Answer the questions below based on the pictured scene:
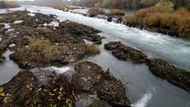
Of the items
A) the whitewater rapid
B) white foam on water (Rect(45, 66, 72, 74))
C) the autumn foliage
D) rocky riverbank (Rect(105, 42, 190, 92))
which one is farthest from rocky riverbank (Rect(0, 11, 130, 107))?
the autumn foliage

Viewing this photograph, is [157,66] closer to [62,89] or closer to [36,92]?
[62,89]

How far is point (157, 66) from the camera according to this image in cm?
2344

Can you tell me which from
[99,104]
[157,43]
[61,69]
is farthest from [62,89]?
[157,43]

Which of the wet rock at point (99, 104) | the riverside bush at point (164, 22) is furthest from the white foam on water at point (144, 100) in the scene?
the riverside bush at point (164, 22)

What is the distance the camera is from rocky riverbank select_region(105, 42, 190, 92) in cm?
2092

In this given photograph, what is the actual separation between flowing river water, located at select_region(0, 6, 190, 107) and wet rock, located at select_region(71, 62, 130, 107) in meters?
1.03

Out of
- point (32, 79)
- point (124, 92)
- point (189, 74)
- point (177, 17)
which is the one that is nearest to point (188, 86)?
point (189, 74)

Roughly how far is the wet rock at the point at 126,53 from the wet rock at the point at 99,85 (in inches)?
232

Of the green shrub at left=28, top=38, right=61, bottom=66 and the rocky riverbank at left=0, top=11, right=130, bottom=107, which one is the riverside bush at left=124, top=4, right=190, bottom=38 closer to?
the rocky riverbank at left=0, top=11, right=130, bottom=107

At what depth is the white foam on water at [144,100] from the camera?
17047mm

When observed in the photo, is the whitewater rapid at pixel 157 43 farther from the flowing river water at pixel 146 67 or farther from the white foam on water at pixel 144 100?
the white foam on water at pixel 144 100

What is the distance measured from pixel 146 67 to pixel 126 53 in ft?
12.9

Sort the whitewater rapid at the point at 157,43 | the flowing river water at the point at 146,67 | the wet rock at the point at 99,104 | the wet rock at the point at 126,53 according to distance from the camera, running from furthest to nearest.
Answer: the whitewater rapid at the point at 157,43 → the wet rock at the point at 126,53 → the flowing river water at the point at 146,67 → the wet rock at the point at 99,104

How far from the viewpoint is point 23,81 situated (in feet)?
59.5
